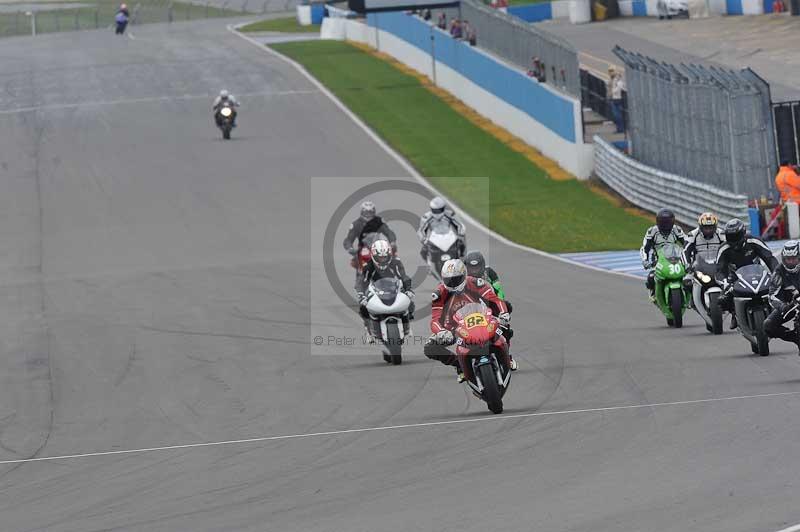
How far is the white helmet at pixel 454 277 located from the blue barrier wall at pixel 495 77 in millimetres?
24835

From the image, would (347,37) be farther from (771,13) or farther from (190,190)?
(190,190)

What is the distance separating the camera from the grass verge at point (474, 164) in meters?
32.9

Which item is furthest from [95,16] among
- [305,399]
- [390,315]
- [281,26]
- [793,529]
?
[793,529]

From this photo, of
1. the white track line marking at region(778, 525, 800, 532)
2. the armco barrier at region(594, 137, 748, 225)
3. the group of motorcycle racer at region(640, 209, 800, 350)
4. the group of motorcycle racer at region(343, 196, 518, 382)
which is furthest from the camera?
the armco barrier at region(594, 137, 748, 225)

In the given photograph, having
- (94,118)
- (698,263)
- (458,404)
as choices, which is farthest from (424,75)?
(458,404)

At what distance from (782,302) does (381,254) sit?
17.0ft

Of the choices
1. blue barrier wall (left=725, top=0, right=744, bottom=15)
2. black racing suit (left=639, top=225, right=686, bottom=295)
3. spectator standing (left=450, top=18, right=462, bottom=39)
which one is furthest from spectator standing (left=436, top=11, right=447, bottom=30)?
black racing suit (left=639, top=225, right=686, bottom=295)

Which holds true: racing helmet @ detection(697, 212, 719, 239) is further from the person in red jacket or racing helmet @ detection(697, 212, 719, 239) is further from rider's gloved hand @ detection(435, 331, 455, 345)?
rider's gloved hand @ detection(435, 331, 455, 345)

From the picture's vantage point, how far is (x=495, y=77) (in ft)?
155

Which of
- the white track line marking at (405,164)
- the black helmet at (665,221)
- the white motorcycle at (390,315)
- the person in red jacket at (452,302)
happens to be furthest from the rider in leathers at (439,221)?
the person in red jacket at (452,302)

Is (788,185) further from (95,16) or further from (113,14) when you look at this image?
(113,14)

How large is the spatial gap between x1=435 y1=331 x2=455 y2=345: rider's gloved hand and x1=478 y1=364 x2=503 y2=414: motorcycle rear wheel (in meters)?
0.49

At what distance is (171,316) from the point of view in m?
23.6

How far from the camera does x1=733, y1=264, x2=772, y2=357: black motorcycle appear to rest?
1703 cm
